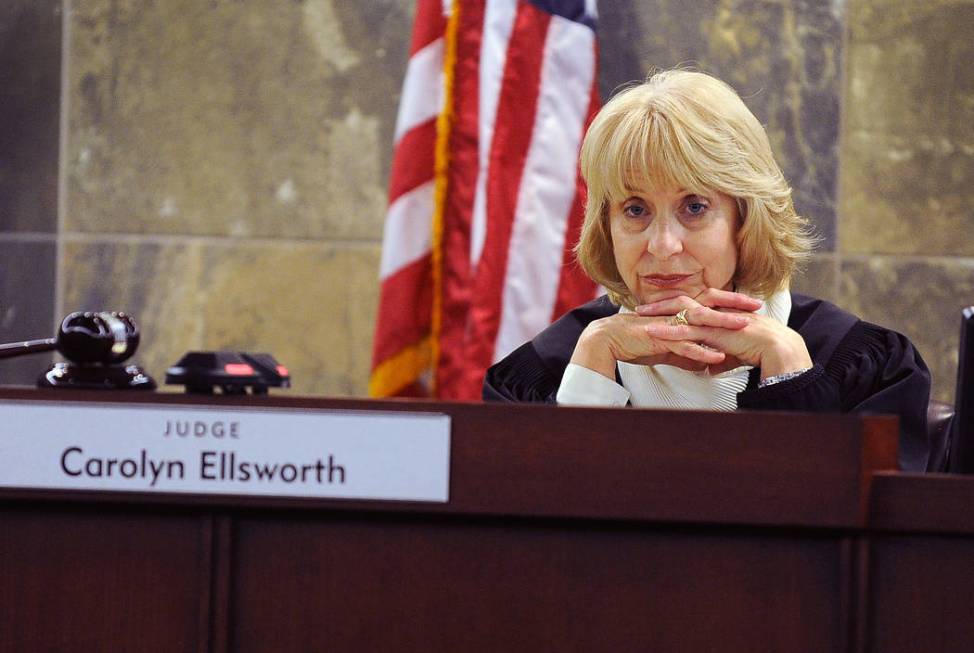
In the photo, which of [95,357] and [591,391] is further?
[591,391]

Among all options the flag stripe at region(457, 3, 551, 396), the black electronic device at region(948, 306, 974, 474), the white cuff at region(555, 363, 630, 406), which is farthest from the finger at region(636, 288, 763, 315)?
the flag stripe at region(457, 3, 551, 396)

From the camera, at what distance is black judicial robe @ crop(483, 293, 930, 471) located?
4.75 ft

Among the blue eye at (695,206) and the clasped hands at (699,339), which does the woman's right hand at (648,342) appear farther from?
the blue eye at (695,206)

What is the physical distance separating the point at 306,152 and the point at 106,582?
2.14 m

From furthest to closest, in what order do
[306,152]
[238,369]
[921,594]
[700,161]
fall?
[306,152] < [700,161] < [238,369] < [921,594]

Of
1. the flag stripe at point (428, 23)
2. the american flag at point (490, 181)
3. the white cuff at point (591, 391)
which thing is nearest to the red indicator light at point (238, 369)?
the white cuff at point (591, 391)

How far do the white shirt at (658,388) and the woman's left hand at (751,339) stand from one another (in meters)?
0.07

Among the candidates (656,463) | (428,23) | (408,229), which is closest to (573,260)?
(408,229)

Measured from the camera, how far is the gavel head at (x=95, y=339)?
42.9 inches

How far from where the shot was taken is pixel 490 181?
8.73 ft

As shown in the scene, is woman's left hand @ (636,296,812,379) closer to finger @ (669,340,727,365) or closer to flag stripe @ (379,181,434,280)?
finger @ (669,340,727,365)

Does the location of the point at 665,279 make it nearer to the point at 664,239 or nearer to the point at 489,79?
the point at 664,239

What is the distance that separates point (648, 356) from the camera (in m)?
1.66

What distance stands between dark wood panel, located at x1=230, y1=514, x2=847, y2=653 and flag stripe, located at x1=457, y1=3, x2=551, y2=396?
1.66m
